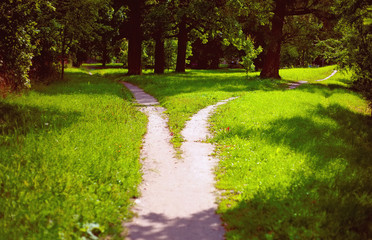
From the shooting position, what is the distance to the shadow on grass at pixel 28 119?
7672mm

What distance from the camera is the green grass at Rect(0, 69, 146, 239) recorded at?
13.4ft

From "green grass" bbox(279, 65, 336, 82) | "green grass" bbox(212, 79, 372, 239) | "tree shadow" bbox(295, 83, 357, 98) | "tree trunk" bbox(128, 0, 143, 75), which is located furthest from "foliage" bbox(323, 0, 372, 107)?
"green grass" bbox(279, 65, 336, 82)

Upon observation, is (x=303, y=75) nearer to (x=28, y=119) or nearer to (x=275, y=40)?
(x=275, y=40)

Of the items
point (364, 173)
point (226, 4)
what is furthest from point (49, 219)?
point (226, 4)

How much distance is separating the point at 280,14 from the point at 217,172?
76.7 ft

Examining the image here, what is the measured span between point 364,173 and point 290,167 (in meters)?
1.51

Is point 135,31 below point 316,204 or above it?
above

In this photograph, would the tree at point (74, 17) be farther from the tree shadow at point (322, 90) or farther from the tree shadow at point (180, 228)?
the tree shadow at point (180, 228)

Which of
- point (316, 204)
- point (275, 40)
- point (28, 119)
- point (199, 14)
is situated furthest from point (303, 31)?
point (316, 204)

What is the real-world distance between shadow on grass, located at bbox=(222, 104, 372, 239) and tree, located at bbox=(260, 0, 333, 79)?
19.9 metres

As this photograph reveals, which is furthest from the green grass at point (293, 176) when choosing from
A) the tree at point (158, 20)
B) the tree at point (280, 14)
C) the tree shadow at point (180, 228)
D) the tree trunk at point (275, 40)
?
the tree at point (280, 14)

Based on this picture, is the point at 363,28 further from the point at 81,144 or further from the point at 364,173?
the point at 81,144

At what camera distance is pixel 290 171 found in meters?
6.21

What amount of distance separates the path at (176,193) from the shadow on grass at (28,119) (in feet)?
8.04
